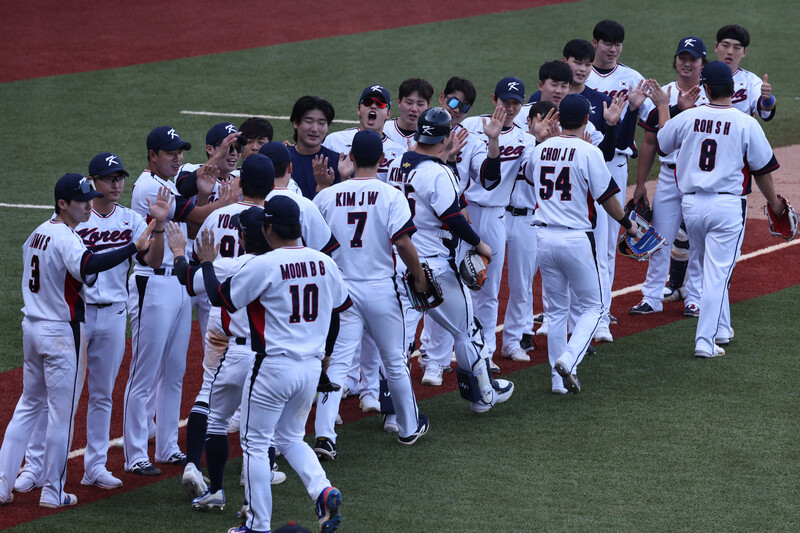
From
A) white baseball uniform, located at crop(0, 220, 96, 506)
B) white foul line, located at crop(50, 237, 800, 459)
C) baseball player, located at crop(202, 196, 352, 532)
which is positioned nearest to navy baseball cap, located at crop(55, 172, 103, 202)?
white baseball uniform, located at crop(0, 220, 96, 506)

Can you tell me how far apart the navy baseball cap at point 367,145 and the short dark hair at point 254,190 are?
0.82 metres

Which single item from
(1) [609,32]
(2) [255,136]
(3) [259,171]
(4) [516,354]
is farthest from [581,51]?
(3) [259,171]

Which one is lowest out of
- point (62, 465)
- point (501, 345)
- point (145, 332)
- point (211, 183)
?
point (501, 345)

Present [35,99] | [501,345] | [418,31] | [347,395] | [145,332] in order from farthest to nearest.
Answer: [418,31], [35,99], [501,345], [347,395], [145,332]

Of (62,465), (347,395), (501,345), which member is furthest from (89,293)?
(501,345)

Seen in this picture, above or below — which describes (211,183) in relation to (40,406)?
above

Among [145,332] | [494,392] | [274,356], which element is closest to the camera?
[274,356]

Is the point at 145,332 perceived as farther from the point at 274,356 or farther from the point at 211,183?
the point at 274,356

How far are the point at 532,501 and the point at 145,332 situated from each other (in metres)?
2.40

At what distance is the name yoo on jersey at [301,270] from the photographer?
17.4ft

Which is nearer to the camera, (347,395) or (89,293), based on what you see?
(89,293)

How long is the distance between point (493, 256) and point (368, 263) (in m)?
1.80

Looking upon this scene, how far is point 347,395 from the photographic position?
7.93m

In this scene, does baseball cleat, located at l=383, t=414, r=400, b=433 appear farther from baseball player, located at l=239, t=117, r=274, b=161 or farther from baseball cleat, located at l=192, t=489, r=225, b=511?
baseball player, located at l=239, t=117, r=274, b=161
